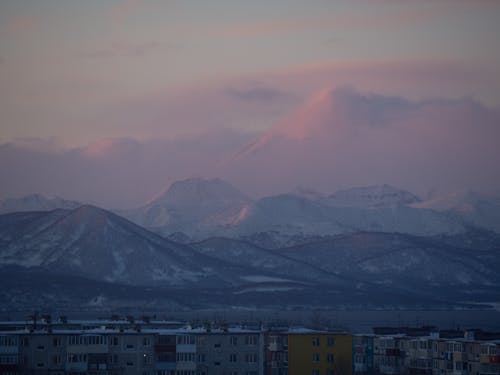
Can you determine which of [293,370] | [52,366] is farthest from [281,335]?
[52,366]

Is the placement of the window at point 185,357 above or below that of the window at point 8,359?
above

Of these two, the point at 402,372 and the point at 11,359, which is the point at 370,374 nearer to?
the point at 402,372

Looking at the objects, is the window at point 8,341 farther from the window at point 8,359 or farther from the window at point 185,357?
the window at point 185,357

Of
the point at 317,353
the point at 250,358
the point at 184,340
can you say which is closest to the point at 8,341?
the point at 184,340

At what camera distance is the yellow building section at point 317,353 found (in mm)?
78500

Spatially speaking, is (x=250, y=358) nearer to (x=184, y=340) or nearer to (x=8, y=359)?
(x=184, y=340)

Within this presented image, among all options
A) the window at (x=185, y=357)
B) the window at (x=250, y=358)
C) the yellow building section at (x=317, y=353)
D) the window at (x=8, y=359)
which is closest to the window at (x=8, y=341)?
the window at (x=8, y=359)

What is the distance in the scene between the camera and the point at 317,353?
259 feet

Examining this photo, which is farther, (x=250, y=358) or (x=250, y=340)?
(x=250, y=340)

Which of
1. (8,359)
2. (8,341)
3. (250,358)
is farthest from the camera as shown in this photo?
(250,358)

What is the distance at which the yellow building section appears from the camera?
78.5 metres

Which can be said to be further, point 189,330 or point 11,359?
point 189,330

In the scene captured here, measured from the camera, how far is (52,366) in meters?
73.6

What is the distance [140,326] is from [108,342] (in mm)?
6808
